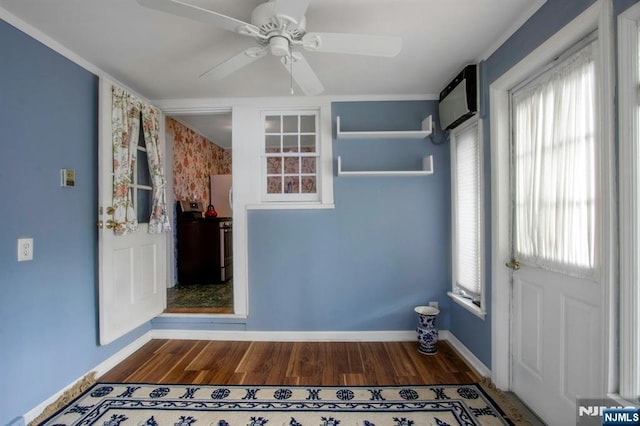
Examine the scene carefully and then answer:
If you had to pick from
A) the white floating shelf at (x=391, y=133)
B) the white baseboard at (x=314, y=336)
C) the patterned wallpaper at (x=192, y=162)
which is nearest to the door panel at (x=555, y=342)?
the white baseboard at (x=314, y=336)

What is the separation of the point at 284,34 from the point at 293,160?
157cm

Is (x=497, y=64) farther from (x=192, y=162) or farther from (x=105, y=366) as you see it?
(x=192, y=162)

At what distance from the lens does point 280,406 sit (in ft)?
5.97

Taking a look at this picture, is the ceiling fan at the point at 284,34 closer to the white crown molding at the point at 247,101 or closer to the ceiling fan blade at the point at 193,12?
the ceiling fan blade at the point at 193,12

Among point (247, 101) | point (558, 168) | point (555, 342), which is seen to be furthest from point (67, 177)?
point (555, 342)

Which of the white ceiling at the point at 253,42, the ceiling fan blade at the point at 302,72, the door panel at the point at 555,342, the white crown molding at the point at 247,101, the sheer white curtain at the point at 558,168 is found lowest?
the door panel at the point at 555,342

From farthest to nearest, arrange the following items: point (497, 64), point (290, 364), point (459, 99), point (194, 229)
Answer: point (194, 229), point (290, 364), point (459, 99), point (497, 64)

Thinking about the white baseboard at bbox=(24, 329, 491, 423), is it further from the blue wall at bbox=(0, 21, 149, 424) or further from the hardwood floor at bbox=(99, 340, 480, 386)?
the blue wall at bbox=(0, 21, 149, 424)

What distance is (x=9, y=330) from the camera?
160 cm

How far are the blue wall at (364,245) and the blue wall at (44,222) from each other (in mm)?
1278

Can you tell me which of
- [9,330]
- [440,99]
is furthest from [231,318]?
[440,99]

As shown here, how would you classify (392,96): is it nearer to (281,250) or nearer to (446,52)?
(446,52)

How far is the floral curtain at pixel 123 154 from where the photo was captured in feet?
7.32

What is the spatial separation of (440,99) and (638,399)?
7.65 ft
